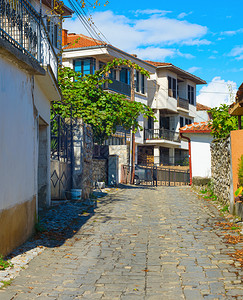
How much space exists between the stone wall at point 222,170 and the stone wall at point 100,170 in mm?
6777

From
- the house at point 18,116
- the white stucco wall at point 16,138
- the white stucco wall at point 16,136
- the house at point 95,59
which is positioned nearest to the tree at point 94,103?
the house at point 18,116

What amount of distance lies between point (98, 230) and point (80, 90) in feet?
36.6

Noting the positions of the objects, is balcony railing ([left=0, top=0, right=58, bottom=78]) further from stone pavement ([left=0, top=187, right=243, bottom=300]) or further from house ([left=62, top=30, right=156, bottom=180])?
house ([left=62, top=30, right=156, bottom=180])

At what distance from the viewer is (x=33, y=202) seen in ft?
27.1

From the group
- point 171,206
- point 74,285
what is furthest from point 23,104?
point 171,206

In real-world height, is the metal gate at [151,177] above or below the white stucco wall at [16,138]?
below

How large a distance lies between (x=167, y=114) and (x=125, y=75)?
27.5 feet

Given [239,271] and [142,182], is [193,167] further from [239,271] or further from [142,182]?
[239,271]

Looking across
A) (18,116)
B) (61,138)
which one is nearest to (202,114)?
(61,138)

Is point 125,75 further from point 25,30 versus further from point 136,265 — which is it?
point 136,265

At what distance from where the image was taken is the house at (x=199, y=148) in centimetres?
2255

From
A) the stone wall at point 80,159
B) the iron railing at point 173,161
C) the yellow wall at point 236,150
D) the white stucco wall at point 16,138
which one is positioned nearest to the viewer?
the white stucco wall at point 16,138

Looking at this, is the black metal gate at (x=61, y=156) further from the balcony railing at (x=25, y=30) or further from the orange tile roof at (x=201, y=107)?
the orange tile roof at (x=201, y=107)

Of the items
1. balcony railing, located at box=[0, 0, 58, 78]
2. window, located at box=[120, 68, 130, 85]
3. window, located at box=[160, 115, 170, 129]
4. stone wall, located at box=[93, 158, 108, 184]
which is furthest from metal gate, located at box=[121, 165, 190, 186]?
balcony railing, located at box=[0, 0, 58, 78]
